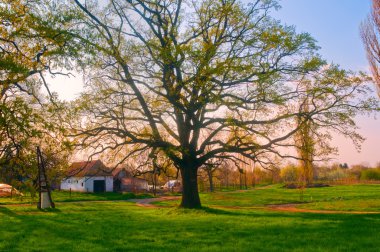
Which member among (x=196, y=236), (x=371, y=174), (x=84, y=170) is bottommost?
(x=196, y=236)

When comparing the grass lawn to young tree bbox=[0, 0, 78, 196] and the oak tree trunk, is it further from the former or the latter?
the oak tree trunk

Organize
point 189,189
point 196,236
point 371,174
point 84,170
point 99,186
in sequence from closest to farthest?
point 196,236 < point 189,189 < point 84,170 < point 99,186 < point 371,174

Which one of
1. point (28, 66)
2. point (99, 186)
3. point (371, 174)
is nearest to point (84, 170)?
point (99, 186)

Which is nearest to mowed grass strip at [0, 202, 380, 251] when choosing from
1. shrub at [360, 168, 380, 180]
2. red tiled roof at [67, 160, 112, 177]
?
red tiled roof at [67, 160, 112, 177]

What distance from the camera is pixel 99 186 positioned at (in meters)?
61.3

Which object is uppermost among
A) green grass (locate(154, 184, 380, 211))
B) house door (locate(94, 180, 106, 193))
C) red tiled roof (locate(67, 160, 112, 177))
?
red tiled roof (locate(67, 160, 112, 177))

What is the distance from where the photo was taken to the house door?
60906 mm

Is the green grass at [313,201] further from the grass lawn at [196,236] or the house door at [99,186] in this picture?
the house door at [99,186]

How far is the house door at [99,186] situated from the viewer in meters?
60.9

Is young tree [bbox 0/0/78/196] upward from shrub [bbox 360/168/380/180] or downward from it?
upward

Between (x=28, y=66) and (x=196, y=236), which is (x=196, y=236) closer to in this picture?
(x=196, y=236)

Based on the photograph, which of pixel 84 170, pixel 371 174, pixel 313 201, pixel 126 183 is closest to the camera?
pixel 313 201

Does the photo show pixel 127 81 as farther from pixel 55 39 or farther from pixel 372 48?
pixel 372 48

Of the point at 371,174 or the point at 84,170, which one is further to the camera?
the point at 371,174
